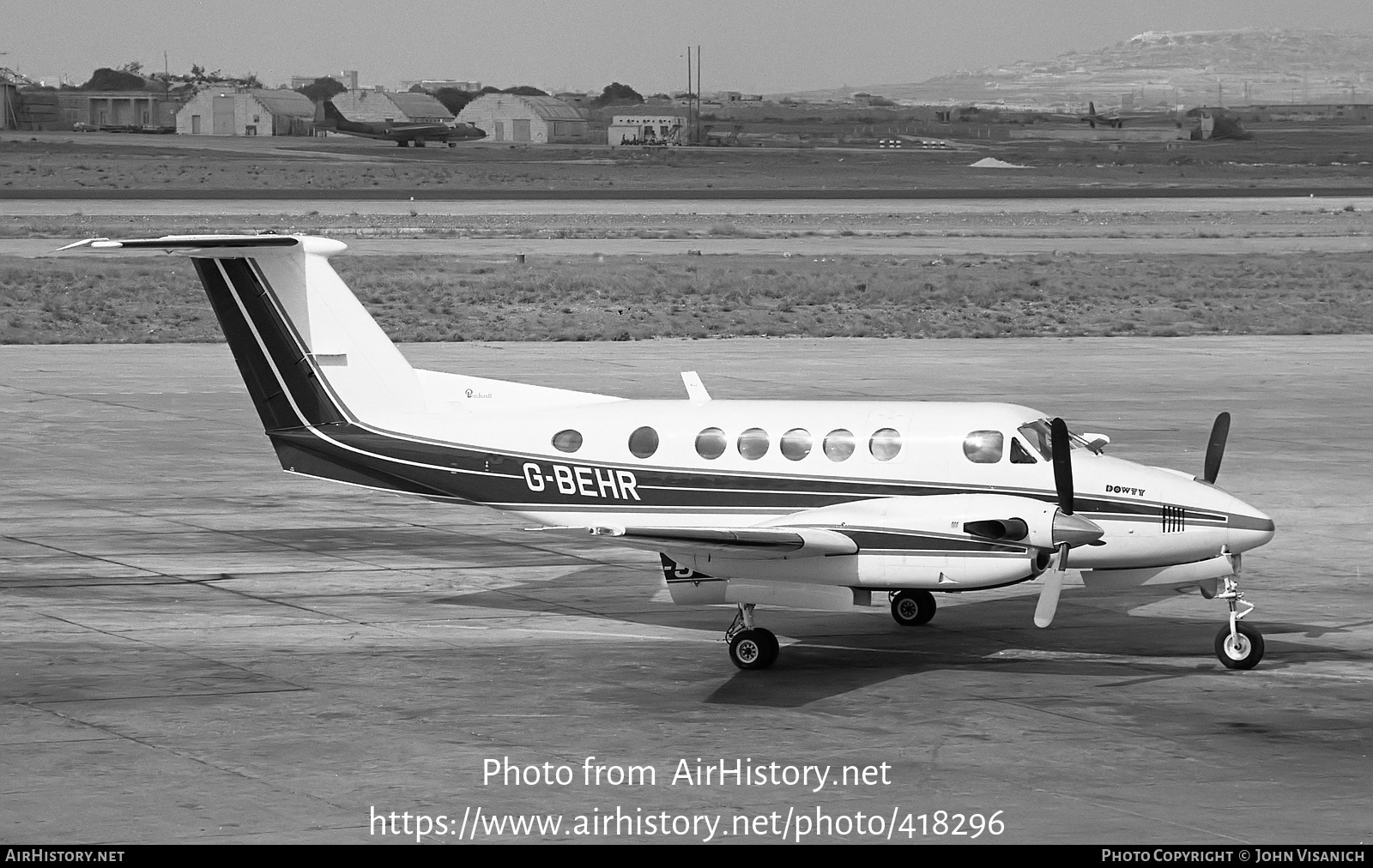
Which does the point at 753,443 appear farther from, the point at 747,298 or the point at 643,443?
the point at 747,298

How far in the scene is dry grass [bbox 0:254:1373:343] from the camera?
5362 cm

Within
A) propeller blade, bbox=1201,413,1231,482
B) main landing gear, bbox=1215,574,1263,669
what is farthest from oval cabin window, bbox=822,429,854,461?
main landing gear, bbox=1215,574,1263,669

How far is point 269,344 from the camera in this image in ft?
66.2

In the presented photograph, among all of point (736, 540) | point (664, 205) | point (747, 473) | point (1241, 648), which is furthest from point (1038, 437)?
point (664, 205)

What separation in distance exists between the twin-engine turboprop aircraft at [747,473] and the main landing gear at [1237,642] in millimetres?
24

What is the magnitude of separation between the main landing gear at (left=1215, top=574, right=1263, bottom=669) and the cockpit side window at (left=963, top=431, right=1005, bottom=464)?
2522 millimetres

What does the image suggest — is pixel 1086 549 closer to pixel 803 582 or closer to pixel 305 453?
pixel 803 582

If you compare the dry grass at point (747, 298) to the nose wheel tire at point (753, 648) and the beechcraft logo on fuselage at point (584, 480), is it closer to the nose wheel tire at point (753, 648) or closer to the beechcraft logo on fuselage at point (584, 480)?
the beechcraft logo on fuselage at point (584, 480)

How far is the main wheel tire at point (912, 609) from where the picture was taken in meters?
19.1

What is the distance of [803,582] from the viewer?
16.8 metres

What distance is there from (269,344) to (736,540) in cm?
692

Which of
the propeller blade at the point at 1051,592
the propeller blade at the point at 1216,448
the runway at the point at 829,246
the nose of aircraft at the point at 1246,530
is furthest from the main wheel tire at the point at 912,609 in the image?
the runway at the point at 829,246

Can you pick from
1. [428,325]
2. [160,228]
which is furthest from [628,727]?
[160,228]
